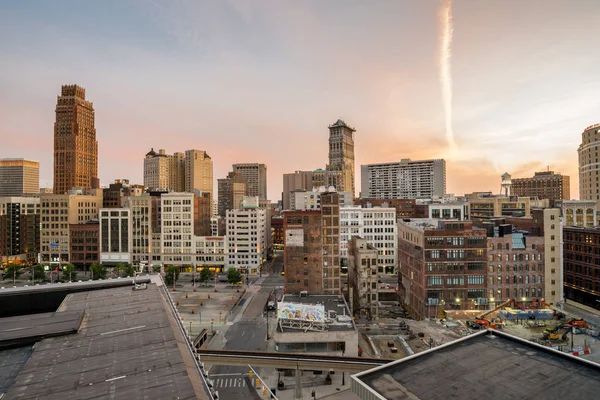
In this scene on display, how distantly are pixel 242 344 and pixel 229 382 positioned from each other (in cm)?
1604

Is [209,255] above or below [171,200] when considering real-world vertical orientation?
below

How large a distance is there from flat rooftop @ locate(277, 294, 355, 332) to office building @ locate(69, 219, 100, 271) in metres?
114

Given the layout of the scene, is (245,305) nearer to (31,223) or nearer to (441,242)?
(441,242)

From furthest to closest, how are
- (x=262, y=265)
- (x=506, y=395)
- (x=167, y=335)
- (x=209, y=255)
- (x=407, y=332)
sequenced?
(x=262, y=265) < (x=209, y=255) < (x=407, y=332) < (x=167, y=335) < (x=506, y=395)

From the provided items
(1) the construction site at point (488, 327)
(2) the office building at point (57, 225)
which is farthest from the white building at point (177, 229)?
(1) the construction site at point (488, 327)

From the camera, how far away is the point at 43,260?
171 m

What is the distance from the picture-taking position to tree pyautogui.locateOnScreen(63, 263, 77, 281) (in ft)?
478

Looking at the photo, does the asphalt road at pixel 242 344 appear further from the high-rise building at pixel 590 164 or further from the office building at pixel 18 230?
the high-rise building at pixel 590 164

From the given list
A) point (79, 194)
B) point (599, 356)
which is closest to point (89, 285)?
point (599, 356)

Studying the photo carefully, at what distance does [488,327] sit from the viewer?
8544cm

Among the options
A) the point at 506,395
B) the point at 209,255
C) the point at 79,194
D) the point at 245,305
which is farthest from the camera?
the point at 79,194

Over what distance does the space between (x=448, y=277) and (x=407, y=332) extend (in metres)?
19.9

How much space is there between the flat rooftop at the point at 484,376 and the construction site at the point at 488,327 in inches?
1576

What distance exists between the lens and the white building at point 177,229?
16488 centimetres
